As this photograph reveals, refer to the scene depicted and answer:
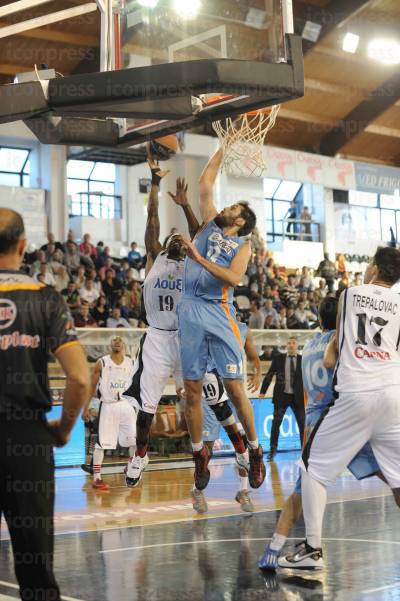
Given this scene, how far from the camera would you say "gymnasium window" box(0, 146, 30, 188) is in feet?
80.3

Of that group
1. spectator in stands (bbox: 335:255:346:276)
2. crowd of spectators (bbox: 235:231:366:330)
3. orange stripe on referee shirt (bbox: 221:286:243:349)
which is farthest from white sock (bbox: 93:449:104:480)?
spectator in stands (bbox: 335:255:346:276)

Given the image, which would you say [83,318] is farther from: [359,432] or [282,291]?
[359,432]

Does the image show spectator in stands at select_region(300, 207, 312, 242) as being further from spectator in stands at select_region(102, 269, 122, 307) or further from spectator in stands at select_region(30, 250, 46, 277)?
spectator in stands at select_region(30, 250, 46, 277)

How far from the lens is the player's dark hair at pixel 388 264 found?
214 inches

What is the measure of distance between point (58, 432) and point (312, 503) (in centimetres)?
252

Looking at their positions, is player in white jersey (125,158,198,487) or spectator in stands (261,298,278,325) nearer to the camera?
player in white jersey (125,158,198,487)

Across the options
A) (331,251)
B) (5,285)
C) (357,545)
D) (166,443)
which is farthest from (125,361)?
(331,251)

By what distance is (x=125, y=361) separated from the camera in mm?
12359

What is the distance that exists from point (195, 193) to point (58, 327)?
75.2ft

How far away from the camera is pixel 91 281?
765 inches

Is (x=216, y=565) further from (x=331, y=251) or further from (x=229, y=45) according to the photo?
(x=331, y=251)

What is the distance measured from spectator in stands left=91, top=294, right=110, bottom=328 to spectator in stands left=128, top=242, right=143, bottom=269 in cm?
507

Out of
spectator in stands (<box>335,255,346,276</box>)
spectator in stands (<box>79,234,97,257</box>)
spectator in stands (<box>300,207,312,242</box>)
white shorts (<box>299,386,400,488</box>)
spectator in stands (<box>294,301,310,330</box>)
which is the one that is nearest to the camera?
white shorts (<box>299,386,400,488</box>)

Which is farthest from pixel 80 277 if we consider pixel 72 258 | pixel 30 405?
pixel 30 405
